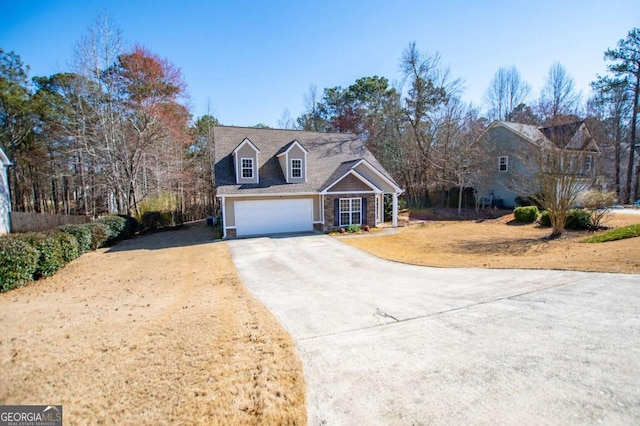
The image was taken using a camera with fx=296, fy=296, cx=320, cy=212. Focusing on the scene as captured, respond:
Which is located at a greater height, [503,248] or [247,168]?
[247,168]

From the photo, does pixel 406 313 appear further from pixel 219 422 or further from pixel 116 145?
pixel 116 145

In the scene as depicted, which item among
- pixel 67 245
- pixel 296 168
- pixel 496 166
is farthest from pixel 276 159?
pixel 496 166

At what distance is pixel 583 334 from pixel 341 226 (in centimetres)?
1547

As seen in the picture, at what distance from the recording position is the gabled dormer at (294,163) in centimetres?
1988

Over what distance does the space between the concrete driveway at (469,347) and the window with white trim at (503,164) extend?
80.2 feet

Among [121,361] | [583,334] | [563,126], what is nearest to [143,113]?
[121,361]

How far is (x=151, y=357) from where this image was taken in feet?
15.1

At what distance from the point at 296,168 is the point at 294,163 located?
1.19 feet

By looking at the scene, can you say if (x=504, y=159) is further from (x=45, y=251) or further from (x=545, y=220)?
(x=45, y=251)

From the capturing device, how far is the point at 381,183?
22.0 m

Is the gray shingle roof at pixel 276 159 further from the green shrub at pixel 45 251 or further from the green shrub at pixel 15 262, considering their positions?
the green shrub at pixel 15 262

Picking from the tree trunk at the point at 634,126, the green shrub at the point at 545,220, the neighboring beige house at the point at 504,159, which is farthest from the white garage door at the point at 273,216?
the tree trunk at the point at 634,126

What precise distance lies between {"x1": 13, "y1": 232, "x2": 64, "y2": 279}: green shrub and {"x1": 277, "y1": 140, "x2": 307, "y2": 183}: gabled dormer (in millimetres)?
12329

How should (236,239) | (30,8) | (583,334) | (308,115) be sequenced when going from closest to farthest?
(583,334), (30,8), (236,239), (308,115)
